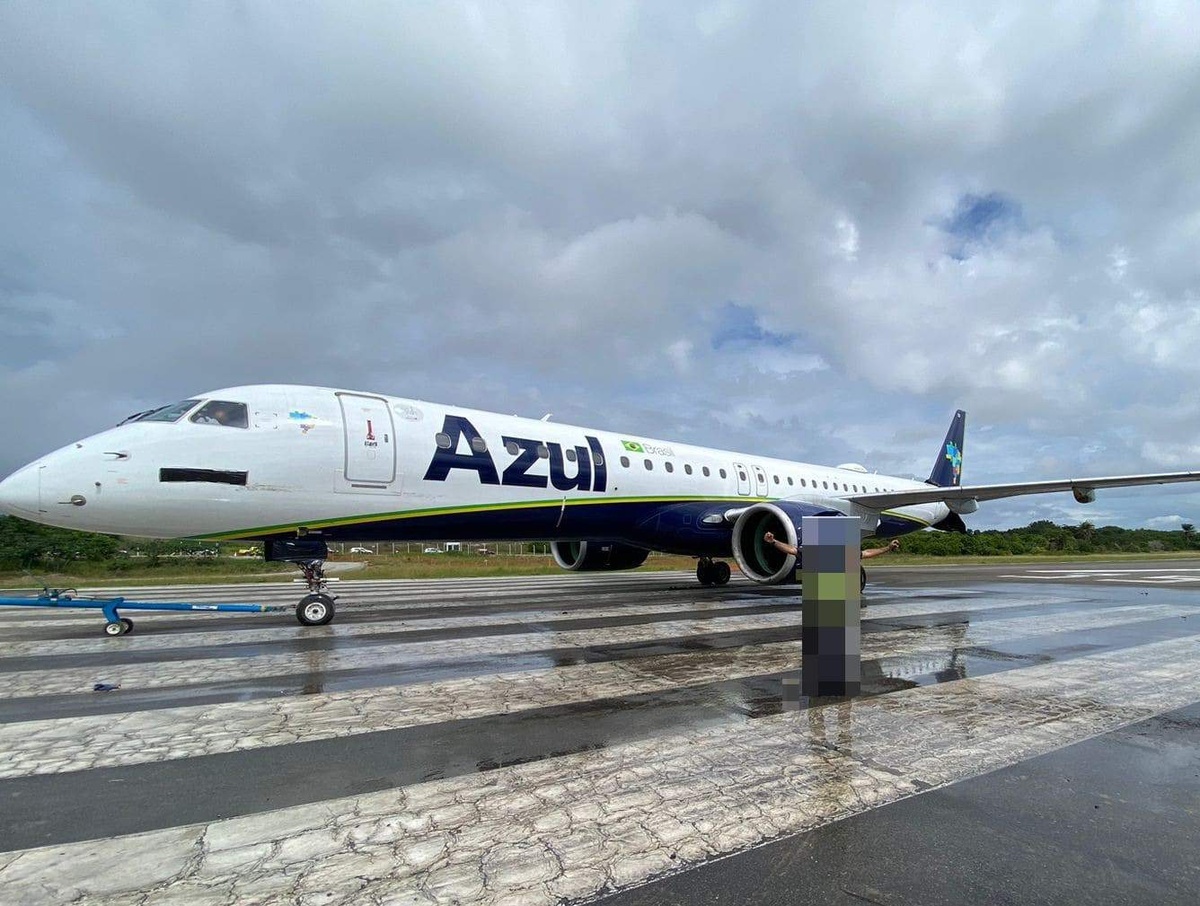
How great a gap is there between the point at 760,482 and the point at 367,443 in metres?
10.5

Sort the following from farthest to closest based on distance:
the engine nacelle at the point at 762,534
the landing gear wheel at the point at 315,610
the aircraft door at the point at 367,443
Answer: the engine nacelle at the point at 762,534 → the aircraft door at the point at 367,443 → the landing gear wheel at the point at 315,610

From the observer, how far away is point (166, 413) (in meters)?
8.52

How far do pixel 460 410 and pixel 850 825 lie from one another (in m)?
9.62

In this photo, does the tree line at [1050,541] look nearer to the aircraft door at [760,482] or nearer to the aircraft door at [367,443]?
the aircraft door at [760,482]

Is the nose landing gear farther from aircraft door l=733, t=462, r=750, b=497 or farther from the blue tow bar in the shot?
aircraft door l=733, t=462, r=750, b=497

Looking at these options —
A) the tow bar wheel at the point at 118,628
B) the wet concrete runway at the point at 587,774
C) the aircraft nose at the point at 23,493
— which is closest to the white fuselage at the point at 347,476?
the aircraft nose at the point at 23,493

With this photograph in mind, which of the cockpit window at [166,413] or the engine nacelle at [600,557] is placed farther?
the engine nacelle at [600,557]

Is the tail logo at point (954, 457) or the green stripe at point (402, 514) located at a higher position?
the tail logo at point (954, 457)

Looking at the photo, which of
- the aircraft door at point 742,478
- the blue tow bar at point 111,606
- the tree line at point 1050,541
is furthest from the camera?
the tree line at point 1050,541

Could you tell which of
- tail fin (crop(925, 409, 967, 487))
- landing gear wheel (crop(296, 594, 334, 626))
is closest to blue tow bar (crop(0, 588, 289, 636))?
landing gear wheel (crop(296, 594, 334, 626))

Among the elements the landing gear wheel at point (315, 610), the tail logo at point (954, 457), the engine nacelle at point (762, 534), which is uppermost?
the tail logo at point (954, 457)

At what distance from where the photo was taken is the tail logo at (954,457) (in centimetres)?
2552

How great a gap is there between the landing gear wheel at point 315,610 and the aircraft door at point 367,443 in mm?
1751

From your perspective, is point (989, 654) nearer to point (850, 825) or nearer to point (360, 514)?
point (850, 825)
